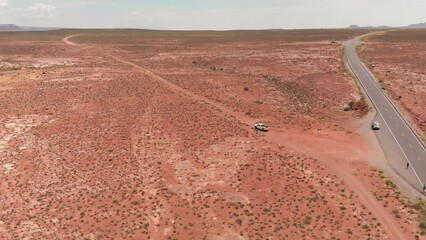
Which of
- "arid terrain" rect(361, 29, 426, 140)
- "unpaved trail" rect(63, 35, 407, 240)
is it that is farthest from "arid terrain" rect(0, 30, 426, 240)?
"arid terrain" rect(361, 29, 426, 140)

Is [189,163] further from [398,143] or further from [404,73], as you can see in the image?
[404,73]

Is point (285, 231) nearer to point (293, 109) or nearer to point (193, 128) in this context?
point (193, 128)

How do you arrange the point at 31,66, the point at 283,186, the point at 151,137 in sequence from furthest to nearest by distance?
the point at 31,66 → the point at 151,137 → the point at 283,186

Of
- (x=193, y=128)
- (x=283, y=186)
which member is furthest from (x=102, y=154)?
(x=283, y=186)

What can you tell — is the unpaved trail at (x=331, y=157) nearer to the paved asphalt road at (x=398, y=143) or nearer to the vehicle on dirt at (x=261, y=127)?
the vehicle on dirt at (x=261, y=127)

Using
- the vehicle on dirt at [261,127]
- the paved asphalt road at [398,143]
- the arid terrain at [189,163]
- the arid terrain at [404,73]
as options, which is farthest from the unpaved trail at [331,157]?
the arid terrain at [404,73]

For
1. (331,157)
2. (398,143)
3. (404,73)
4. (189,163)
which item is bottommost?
(189,163)

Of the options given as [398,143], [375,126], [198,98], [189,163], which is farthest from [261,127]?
[198,98]
